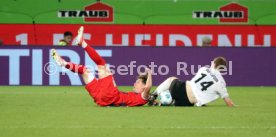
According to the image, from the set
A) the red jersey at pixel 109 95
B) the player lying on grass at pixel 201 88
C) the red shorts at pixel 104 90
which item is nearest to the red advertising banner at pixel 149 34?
the player lying on grass at pixel 201 88

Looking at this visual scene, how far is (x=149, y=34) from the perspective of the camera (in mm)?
25672

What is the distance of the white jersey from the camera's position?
577 inches

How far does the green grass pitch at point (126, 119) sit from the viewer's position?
10305 millimetres

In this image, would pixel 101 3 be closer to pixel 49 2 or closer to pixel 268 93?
pixel 49 2

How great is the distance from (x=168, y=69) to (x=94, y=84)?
26.0ft

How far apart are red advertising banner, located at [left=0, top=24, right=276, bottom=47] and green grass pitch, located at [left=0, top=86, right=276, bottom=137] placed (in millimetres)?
8230

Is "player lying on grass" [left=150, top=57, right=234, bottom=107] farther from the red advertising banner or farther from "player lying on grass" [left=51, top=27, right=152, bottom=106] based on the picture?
the red advertising banner

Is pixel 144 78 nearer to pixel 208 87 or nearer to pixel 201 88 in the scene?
pixel 201 88

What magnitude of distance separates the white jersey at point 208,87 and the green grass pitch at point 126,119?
0.85 feet

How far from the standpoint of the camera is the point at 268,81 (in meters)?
22.4

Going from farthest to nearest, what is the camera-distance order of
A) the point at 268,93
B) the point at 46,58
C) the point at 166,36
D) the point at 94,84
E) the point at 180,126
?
the point at 166,36, the point at 46,58, the point at 268,93, the point at 94,84, the point at 180,126

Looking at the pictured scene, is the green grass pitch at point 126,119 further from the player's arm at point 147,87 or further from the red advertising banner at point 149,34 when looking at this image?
the red advertising banner at point 149,34

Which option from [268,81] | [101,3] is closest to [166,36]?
[101,3]

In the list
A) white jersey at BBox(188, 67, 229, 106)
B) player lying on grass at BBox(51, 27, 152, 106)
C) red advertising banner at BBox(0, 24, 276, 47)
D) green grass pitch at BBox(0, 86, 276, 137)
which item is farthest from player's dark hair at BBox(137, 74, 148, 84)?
red advertising banner at BBox(0, 24, 276, 47)
